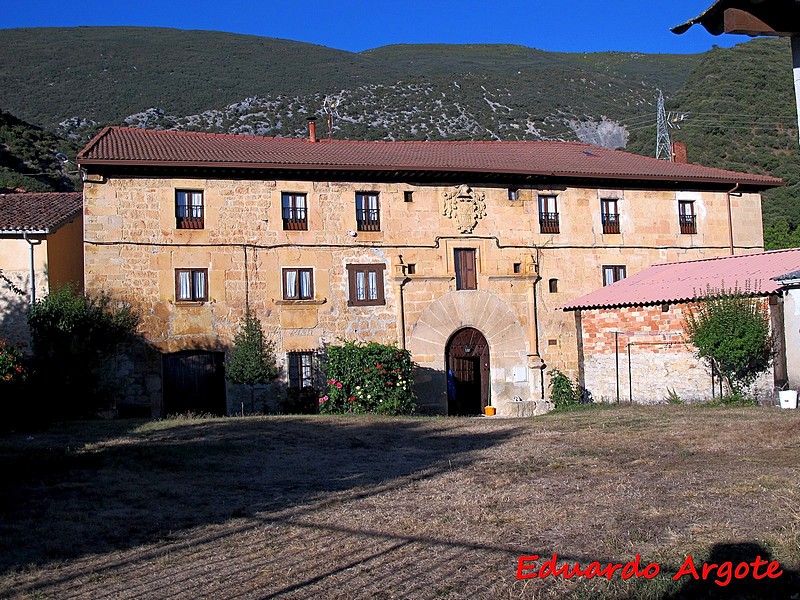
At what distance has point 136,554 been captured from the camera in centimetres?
775

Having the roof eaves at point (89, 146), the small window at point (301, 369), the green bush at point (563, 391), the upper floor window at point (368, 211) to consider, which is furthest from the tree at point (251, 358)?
the green bush at point (563, 391)

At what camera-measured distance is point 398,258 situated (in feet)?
81.8

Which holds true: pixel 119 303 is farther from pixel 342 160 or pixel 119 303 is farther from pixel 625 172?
pixel 625 172

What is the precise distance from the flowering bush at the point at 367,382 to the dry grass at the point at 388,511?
20.9 feet

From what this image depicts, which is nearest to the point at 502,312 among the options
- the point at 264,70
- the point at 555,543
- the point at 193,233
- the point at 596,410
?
the point at 596,410

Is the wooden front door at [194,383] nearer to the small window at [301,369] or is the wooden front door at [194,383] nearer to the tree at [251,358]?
the tree at [251,358]

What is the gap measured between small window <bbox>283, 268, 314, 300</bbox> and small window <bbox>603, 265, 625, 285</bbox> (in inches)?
342

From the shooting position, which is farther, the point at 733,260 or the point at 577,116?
the point at 577,116

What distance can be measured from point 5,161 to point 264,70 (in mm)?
51440

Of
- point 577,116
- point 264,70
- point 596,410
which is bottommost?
point 596,410

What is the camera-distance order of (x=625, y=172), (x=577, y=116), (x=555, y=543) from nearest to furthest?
(x=555, y=543), (x=625, y=172), (x=577, y=116)

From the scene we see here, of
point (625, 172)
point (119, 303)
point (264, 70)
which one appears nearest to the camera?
point (119, 303)

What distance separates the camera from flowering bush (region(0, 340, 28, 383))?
16578 millimetres

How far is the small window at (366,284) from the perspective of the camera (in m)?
24.5
